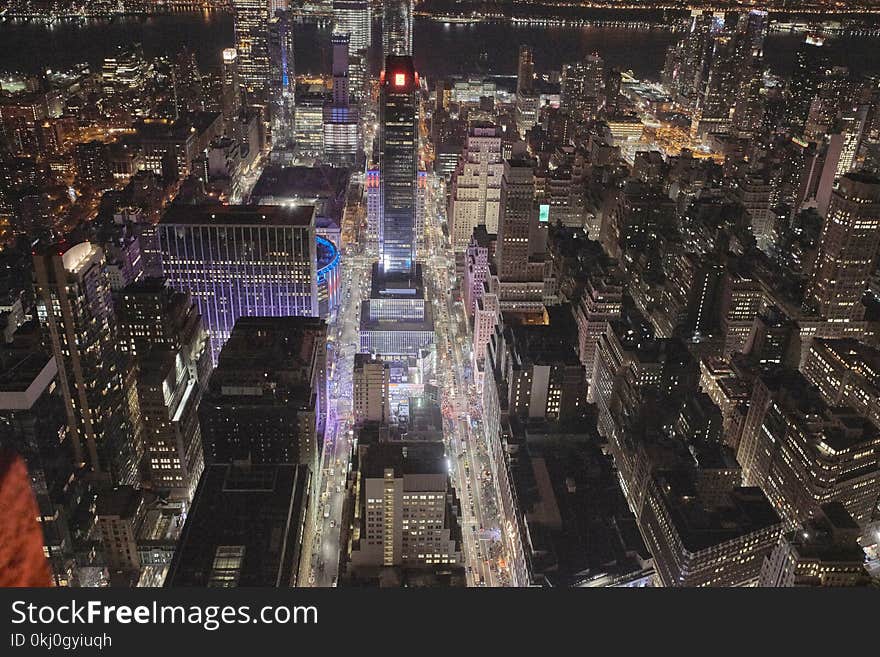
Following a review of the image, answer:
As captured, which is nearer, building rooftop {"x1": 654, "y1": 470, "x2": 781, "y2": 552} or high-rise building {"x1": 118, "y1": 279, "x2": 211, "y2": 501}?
building rooftop {"x1": 654, "y1": 470, "x2": 781, "y2": 552}

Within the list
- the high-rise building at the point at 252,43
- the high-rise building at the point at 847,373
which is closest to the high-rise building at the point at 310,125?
the high-rise building at the point at 252,43

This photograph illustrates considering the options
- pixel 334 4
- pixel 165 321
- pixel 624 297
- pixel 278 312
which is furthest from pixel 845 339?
pixel 334 4

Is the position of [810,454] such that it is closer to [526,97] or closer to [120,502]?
[120,502]

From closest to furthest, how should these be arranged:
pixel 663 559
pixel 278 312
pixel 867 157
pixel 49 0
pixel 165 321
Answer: pixel 663 559
pixel 165 321
pixel 278 312
pixel 49 0
pixel 867 157

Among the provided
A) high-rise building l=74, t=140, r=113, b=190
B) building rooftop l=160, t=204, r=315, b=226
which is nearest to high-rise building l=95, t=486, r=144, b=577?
building rooftop l=160, t=204, r=315, b=226

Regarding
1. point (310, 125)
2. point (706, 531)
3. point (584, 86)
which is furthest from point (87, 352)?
point (584, 86)

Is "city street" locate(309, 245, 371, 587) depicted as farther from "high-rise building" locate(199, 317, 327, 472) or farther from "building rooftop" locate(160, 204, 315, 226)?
"building rooftop" locate(160, 204, 315, 226)

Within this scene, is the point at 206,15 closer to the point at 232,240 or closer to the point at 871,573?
the point at 232,240
